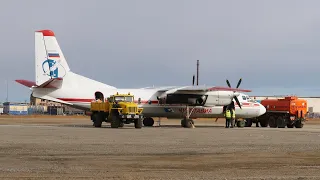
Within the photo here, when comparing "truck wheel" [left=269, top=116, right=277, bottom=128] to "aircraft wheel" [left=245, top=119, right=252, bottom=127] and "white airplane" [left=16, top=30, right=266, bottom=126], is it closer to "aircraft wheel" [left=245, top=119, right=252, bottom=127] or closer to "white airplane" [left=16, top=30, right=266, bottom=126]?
"aircraft wheel" [left=245, top=119, right=252, bottom=127]

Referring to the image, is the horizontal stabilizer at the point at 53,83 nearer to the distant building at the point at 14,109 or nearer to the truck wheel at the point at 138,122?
the truck wheel at the point at 138,122

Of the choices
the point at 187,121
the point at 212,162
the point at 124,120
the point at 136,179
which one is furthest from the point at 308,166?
the point at 187,121

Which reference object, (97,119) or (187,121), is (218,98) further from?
(97,119)

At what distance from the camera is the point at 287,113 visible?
51812mm

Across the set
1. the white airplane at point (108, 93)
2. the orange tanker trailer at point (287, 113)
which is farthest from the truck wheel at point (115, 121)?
the orange tanker trailer at point (287, 113)

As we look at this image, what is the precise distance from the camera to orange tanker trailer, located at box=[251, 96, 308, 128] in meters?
51.3

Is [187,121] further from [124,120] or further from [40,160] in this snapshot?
[40,160]

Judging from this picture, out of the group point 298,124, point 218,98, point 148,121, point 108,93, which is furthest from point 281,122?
point 108,93

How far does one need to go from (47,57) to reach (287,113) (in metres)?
23.7

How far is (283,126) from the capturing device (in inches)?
2007

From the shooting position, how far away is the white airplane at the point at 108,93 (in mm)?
44000

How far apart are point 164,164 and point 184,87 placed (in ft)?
103

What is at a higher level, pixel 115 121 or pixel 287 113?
pixel 287 113

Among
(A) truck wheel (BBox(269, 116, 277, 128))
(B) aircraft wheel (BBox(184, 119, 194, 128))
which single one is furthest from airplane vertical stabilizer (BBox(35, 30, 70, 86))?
(A) truck wheel (BBox(269, 116, 277, 128))
